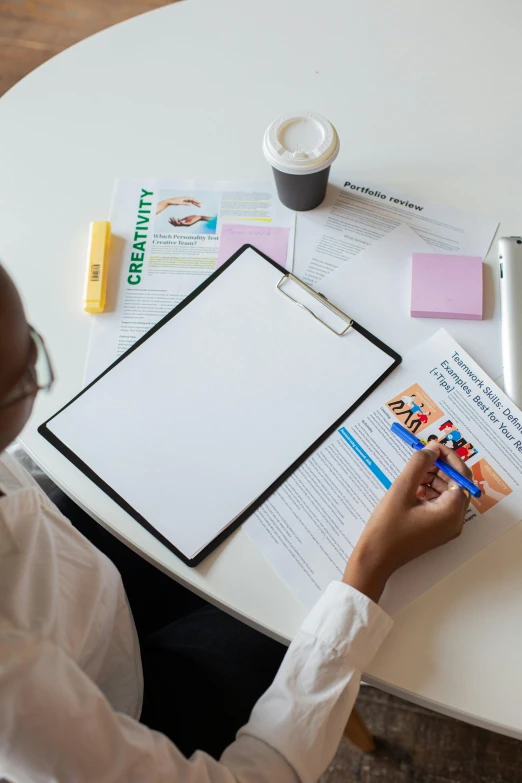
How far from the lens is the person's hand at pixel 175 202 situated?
0.89 meters

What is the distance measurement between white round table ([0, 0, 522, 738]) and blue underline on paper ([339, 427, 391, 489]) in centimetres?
34

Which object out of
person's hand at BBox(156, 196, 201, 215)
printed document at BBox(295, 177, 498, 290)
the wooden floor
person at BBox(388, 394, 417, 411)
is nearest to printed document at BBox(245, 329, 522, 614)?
person at BBox(388, 394, 417, 411)

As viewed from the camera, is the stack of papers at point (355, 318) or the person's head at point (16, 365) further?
the stack of papers at point (355, 318)

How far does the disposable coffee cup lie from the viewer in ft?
2.48

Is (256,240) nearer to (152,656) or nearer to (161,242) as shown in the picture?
(161,242)

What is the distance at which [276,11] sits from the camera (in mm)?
965

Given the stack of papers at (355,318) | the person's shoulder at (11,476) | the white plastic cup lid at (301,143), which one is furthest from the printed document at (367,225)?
the person's shoulder at (11,476)

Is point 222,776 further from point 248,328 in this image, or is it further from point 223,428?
point 248,328

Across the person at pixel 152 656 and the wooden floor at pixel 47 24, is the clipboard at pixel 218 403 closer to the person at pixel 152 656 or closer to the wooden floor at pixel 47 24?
the person at pixel 152 656

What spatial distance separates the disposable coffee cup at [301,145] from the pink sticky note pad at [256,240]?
0.28ft

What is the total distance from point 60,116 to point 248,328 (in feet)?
1.54

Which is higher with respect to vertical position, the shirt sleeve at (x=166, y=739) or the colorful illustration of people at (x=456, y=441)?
the colorful illustration of people at (x=456, y=441)

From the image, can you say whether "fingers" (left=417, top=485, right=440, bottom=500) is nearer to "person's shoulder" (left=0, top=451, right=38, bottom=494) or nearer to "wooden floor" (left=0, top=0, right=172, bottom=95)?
"person's shoulder" (left=0, top=451, right=38, bottom=494)

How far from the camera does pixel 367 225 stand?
33.6 inches
